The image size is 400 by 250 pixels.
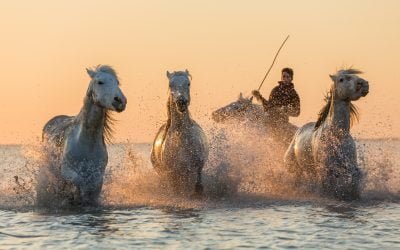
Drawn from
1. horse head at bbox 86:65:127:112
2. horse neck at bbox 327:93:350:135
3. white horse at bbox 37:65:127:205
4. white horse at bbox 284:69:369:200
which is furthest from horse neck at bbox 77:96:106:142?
horse neck at bbox 327:93:350:135

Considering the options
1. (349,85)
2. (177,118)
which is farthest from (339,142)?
(177,118)

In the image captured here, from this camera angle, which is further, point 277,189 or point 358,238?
point 277,189

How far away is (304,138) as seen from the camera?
1370cm

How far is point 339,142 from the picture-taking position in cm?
1240

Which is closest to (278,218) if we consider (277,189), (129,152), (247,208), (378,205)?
(247,208)

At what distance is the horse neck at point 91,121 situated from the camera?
37.0ft

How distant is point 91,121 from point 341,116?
4224 millimetres

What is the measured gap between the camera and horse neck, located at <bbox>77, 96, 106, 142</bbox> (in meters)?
11.3

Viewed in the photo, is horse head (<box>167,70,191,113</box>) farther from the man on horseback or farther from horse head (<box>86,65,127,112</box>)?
the man on horseback

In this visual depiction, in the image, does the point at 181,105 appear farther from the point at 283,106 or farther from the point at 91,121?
the point at 283,106

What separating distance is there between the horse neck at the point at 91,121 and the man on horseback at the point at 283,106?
5.47 metres

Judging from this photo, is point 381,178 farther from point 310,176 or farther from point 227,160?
point 227,160

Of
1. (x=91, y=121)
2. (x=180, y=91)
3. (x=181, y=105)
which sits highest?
(x=180, y=91)

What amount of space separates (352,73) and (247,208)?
317cm
